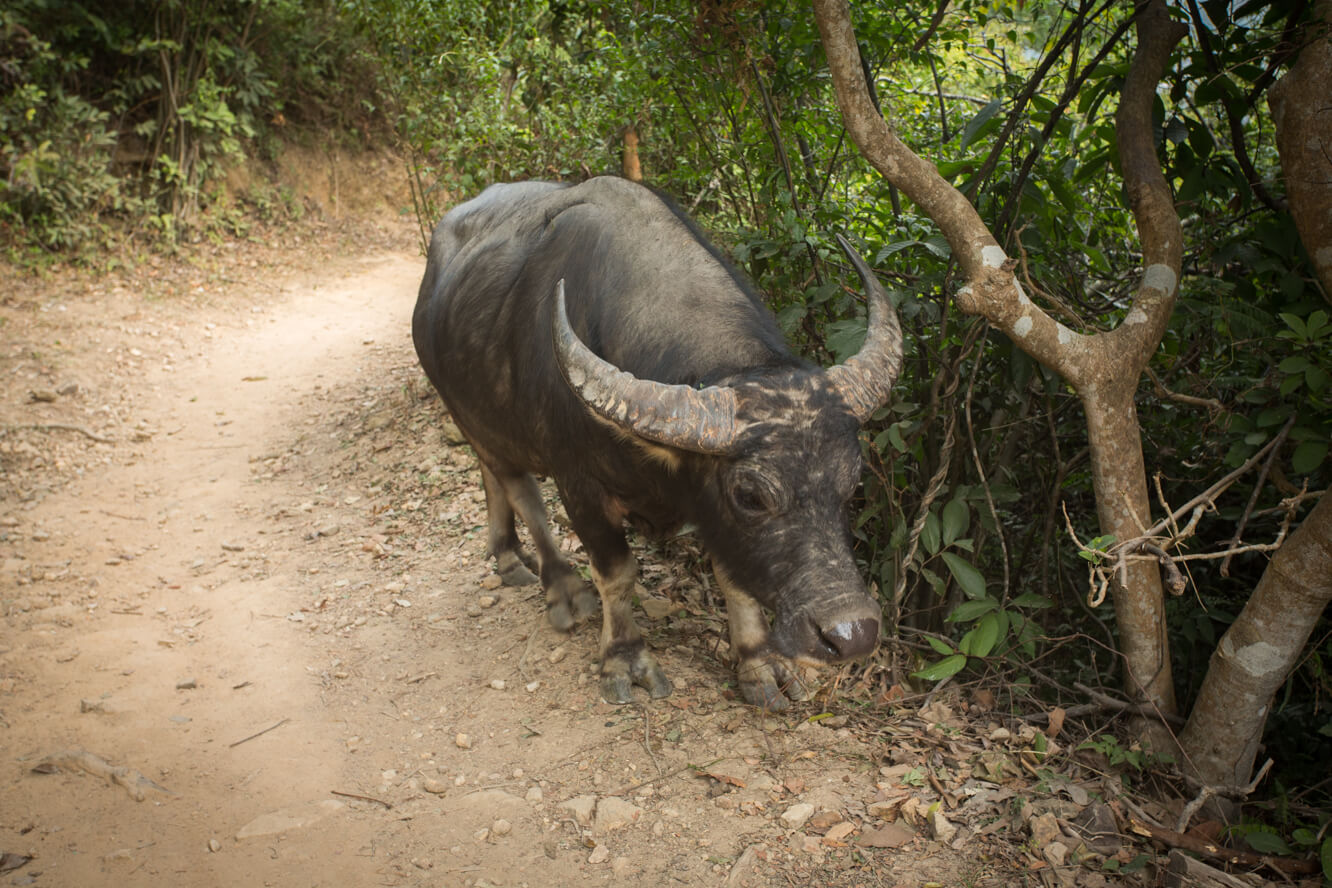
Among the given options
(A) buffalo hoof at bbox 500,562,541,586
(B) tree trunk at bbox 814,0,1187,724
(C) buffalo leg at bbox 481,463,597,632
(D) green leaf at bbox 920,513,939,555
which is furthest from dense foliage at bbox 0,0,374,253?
(D) green leaf at bbox 920,513,939,555

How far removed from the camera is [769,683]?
396cm

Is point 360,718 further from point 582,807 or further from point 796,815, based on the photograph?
point 796,815

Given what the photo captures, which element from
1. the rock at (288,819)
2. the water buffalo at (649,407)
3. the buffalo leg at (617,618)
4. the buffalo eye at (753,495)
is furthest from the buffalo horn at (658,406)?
the rock at (288,819)

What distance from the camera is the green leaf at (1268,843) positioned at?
2.91 metres

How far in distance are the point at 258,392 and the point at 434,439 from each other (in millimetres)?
3160

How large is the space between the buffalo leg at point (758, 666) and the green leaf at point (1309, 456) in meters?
1.99

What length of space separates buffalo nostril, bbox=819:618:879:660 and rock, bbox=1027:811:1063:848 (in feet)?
2.51

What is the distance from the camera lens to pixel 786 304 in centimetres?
482

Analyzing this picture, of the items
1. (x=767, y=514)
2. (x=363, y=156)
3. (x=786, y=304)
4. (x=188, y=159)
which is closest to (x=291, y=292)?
(x=188, y=159)

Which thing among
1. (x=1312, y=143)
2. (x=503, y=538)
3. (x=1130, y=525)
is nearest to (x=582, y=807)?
(x=1130, y=525)

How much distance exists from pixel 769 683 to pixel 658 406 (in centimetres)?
147

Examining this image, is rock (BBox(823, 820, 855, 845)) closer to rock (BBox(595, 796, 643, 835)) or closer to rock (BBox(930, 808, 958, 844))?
rock (BBox(930, 808, 958, 844))

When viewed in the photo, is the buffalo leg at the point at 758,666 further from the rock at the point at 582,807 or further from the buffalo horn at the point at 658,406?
the buffalo horn at the point at 658,406

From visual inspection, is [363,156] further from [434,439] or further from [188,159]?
[434,439]
